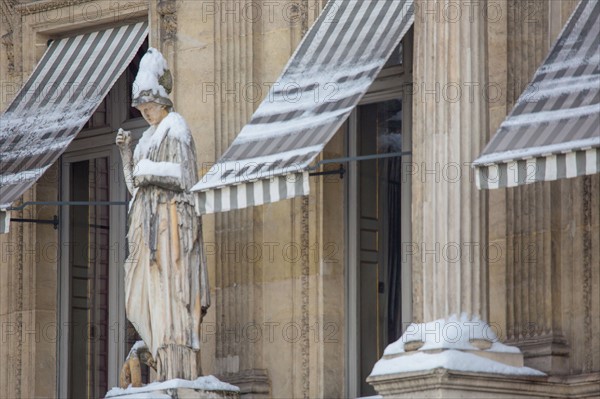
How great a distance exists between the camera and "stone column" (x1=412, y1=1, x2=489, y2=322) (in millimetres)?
18859

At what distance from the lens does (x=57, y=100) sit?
934 inches

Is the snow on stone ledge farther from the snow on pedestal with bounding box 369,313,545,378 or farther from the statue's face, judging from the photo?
the statue's face

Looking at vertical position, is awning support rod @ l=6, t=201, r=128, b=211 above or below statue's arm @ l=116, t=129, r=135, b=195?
below

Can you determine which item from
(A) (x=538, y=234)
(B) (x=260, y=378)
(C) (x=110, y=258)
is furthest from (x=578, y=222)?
(C) (x=110, y=258)

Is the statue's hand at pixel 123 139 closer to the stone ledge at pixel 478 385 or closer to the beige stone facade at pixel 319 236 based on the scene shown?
the beige stone facade at pixel 319 236

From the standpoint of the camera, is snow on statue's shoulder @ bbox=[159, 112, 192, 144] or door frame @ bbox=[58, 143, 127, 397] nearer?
snow on statue's shoulder @ bbox=[159, 112, 192, 144]

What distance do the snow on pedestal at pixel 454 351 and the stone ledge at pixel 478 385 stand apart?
0.05m

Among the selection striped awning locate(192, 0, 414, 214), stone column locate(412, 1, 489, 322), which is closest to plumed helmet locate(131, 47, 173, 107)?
striped awning locate(192, 0, 414, 214)

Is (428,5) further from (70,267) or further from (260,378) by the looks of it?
(70,267)

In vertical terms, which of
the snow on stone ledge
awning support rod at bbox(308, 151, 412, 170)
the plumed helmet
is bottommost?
the snow on stone ledge

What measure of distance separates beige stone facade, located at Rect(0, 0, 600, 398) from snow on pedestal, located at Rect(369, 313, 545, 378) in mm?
102

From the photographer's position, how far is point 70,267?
24.4 meters

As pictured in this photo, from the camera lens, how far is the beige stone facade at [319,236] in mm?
19062

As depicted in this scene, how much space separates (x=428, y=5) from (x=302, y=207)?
3.18m
